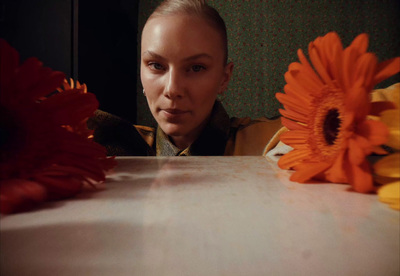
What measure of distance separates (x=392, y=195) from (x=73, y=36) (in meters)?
0.99

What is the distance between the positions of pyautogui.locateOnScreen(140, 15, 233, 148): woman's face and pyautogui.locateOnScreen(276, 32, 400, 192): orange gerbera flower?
0.90 ft

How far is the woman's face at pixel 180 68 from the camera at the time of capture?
0.47 metres

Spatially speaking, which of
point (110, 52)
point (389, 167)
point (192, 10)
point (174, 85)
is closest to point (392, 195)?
point (389, 167)

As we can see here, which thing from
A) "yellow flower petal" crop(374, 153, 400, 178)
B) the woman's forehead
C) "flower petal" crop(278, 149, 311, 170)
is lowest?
"flower petal" crop(278, 149, 311, 170)

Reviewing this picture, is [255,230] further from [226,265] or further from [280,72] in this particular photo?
[280,72]

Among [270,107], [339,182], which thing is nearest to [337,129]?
[339,182]

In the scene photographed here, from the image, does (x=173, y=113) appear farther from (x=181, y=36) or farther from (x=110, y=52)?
(x=110, y=52)

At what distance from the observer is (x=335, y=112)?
19cm

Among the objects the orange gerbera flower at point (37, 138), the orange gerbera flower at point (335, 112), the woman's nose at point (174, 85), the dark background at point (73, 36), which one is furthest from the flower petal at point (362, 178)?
the dark background at point (73, 36)

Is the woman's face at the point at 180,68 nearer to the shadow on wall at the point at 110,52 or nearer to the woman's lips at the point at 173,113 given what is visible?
the woman's lips at the point at 173,113

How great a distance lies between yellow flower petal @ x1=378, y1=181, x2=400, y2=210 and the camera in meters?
0.13

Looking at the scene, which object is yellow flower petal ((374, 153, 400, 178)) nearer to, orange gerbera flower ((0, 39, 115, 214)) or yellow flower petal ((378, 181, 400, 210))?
→ yellow flower petal ((378, 181, 400, 210))

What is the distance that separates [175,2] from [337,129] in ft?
1.54

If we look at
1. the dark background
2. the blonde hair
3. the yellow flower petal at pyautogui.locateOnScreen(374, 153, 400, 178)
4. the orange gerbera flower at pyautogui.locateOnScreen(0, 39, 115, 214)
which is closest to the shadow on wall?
the dark background
